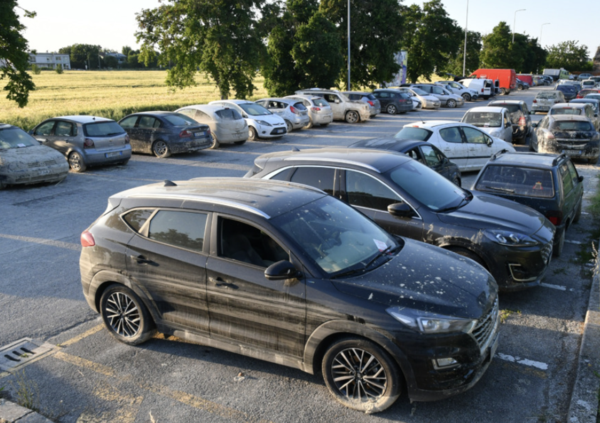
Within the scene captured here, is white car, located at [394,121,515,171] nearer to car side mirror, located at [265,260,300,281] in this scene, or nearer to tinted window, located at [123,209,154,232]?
tinted window, located at [123,209,154,232]

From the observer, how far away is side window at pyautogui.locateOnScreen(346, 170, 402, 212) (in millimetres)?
6672

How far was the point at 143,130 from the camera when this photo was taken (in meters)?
17.8

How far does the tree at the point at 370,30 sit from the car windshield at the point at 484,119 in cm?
2577

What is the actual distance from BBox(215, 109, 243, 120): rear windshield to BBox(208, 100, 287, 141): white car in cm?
119

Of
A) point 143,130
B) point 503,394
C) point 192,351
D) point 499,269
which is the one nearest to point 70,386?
point 192,351

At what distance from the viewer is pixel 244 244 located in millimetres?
4828

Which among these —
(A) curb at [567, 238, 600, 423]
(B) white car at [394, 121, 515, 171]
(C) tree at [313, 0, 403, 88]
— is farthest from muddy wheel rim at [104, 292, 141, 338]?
(C) tree at [313, 0, 403, 88]

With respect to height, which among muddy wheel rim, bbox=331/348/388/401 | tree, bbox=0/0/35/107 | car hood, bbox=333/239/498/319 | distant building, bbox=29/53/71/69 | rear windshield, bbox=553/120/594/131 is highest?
distant building, bbox=29/53/71/69

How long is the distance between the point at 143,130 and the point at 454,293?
15.4 m

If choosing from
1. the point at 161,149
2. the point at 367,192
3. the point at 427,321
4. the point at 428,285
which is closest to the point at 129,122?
the point at 161,149

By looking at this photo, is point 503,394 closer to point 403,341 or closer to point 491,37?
point 403,341

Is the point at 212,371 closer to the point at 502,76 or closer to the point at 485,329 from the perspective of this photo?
the point at 485,329

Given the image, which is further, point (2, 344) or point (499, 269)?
point (499, 269)

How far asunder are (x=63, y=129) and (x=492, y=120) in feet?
44.1
